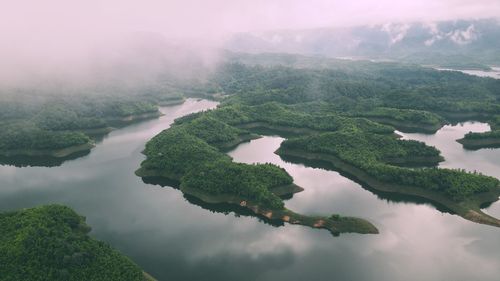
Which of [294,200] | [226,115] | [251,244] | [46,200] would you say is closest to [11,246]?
[46,200]

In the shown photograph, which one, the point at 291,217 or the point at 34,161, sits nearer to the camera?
the point at 291,217

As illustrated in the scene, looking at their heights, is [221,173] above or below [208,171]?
above

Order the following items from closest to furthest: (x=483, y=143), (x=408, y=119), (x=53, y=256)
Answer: (x=53, y=256) < (x=483, y=143) < (x=408, y=119)

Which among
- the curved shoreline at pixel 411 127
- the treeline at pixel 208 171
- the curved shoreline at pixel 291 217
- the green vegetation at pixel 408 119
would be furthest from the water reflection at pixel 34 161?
the curved shoreline at pixel 411 127

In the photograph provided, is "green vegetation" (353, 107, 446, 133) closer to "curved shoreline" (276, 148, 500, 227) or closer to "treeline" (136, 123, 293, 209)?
"curved shoreline" (276, 148, 500, 227)

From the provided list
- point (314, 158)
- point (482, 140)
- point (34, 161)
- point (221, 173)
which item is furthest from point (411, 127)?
point (34, 161)

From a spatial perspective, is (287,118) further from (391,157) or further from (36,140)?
(36,140)

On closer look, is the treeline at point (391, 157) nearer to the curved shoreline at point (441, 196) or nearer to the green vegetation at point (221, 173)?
the curved shoreline at point (441, 196)

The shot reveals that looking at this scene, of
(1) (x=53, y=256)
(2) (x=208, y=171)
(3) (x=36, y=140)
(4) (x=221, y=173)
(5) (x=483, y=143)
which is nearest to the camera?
(1) (x=53, y=256)

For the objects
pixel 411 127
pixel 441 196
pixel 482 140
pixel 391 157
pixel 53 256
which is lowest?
pixel 53 256
